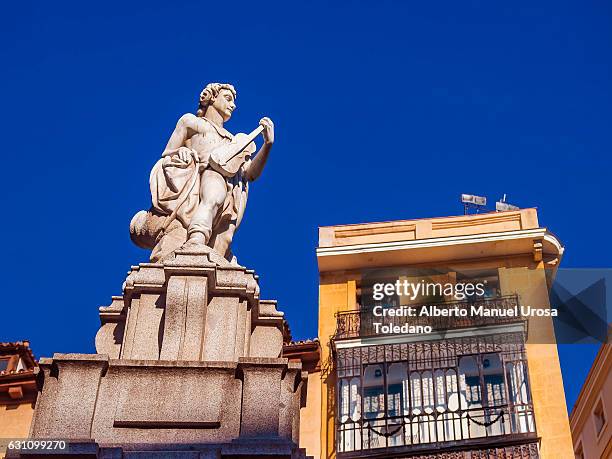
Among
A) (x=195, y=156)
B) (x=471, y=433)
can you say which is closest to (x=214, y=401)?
(x=195, y=156)

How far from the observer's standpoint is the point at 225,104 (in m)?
10.8

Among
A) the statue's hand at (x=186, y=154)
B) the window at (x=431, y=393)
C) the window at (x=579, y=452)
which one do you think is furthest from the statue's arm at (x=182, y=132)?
the window at (x=579, y=452)

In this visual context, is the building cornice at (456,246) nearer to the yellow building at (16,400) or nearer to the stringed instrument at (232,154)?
the yellow building at (16,400)

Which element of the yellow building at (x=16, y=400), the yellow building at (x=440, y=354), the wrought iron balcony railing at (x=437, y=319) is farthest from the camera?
the wrought iron balcony railing at (x=437, y=319)

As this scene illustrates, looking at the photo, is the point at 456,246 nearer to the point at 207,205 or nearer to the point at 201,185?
the point at 201,185

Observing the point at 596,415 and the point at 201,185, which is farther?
the point at 596,415

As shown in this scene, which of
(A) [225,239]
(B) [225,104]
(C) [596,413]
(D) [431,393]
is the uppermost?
(C) [596,413]

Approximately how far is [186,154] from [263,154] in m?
0.85

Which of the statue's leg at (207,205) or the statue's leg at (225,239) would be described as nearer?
the statue's leg at (207,205)

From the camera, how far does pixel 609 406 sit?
28906 mm

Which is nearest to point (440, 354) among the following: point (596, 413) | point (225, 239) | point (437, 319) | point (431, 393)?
point (431, 393)

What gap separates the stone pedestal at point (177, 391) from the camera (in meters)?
7.11

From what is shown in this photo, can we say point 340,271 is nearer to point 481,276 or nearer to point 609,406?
point 481,276

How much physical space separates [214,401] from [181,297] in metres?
1.22
